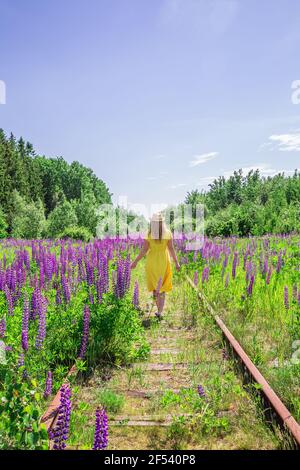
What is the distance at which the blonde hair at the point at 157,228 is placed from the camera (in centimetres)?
729

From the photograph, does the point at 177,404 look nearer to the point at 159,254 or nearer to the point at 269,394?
the point at 269,394

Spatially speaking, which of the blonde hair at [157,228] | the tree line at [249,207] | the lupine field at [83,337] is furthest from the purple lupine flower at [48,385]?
the tree line at [249,207]

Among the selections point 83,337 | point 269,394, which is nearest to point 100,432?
point 269,394

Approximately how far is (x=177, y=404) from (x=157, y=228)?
13.0 feet

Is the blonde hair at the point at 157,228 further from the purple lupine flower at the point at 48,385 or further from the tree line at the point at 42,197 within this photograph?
the tree line at the point at 42,197

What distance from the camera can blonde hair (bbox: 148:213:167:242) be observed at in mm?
7289

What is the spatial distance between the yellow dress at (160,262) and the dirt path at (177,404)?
6.92ft

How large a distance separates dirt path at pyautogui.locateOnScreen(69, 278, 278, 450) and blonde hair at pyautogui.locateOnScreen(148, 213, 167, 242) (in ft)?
8.14

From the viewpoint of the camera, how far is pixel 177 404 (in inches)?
149

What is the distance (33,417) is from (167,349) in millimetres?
3108

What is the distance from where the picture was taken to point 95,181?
116m

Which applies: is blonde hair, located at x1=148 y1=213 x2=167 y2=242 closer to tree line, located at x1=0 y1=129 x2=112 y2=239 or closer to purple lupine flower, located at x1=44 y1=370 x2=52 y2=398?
purple lupine flower, located at x1=44 y1=370 x2=52 y2=398

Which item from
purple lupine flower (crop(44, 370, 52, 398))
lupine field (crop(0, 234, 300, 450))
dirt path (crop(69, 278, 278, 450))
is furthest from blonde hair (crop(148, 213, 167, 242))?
purple lupine flower (crop(44, 370, 52, 398))
